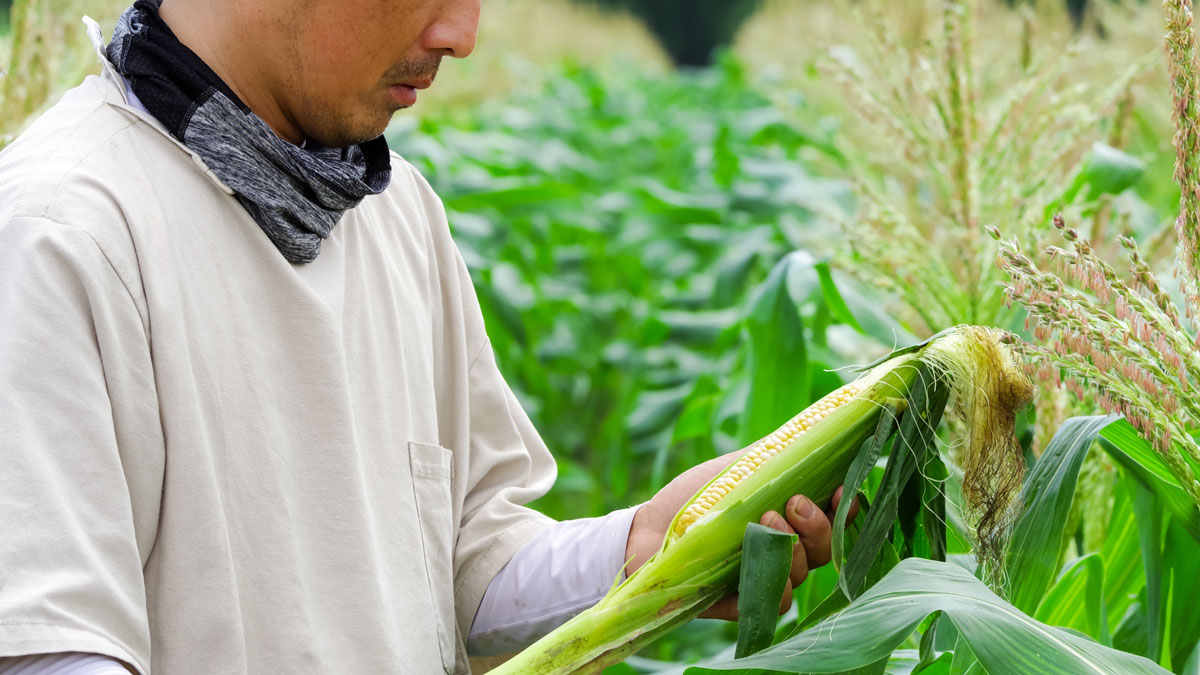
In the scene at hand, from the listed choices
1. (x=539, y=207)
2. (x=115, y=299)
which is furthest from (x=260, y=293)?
(x=539, y=207)

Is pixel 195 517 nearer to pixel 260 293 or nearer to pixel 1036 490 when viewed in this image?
pixel 260 293

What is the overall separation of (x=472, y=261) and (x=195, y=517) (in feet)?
8.92

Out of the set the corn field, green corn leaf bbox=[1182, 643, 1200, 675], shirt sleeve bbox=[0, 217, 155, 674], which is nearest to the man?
shirt sleeve bbox=[0, 217, 155, 674]

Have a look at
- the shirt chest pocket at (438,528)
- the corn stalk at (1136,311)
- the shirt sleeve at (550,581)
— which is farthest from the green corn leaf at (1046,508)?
the shirt chest pocket at (438,528)

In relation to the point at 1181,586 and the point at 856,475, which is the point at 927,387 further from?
the point at 1181,586

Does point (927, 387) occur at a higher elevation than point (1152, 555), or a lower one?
higher

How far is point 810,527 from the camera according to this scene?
121 centimetres

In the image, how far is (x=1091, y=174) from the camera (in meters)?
2.07

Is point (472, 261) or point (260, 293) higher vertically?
point (260, 293)

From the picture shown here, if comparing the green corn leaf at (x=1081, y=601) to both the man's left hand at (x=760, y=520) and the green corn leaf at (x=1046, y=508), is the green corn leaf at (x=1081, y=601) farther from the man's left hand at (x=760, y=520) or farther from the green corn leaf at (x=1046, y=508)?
the man's left hand at (x=760, y=520)

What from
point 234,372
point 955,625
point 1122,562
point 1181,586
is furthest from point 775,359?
point 234,372

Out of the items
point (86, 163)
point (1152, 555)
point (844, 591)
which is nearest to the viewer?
point (86, 163)

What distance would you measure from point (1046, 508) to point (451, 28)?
84 cm

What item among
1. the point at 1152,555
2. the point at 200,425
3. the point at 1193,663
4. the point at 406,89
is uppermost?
the point at 406,89
